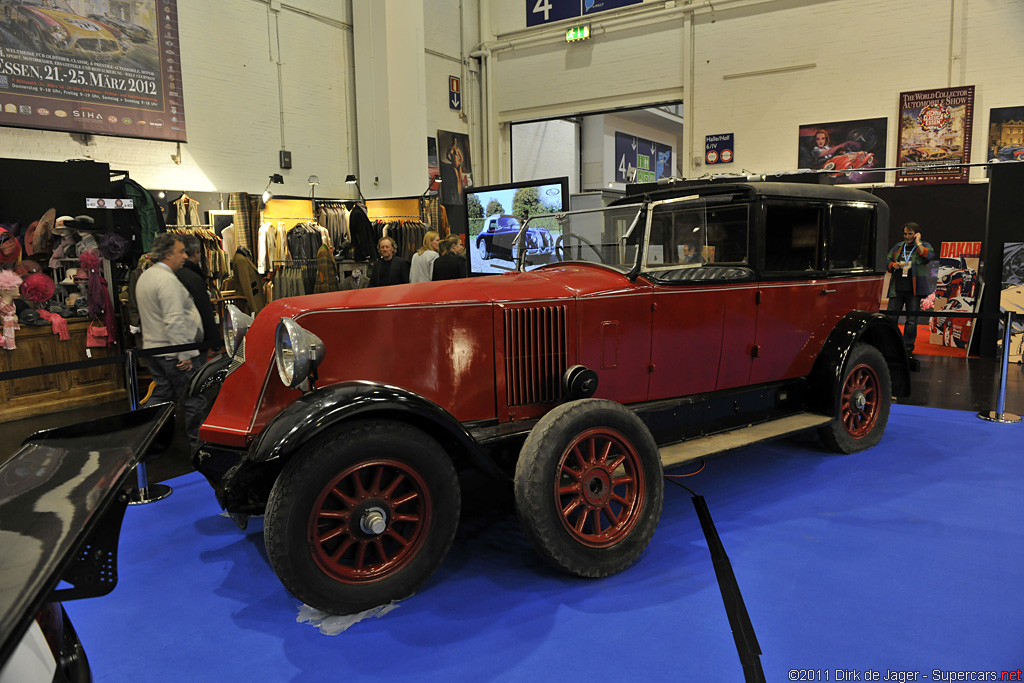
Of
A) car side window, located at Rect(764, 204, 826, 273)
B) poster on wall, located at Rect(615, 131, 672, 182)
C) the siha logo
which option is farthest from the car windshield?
poster on wall, located at Rect(615, 131, 672, 182)

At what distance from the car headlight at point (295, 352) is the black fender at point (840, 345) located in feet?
10.3

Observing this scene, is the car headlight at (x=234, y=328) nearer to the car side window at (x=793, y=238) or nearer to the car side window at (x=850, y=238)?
the car side window at (x=793, y=238)

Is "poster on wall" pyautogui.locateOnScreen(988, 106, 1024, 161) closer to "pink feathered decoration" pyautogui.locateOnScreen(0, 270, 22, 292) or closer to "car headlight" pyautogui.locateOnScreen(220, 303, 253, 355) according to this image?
"car headlight" pyautogui.locateOnScreen(220, 303, 253, 355)

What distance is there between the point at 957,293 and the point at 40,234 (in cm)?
1047

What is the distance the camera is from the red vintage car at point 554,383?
2.43 m

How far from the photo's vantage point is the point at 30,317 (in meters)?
6.18

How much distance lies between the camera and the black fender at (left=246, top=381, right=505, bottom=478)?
2258mm

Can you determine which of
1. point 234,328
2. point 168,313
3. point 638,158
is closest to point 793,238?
point 234,328

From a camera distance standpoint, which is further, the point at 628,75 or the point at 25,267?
the point at 628,75

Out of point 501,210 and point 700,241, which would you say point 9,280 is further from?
point 700,241

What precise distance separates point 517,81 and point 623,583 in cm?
1183

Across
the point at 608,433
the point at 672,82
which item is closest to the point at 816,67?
the point at 672,82

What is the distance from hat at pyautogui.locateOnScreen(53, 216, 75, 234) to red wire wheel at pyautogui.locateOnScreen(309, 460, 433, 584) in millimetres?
5469

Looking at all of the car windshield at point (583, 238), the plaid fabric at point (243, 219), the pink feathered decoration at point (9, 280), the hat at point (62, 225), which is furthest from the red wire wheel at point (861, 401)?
the plaid fabric at point (243, 219)
